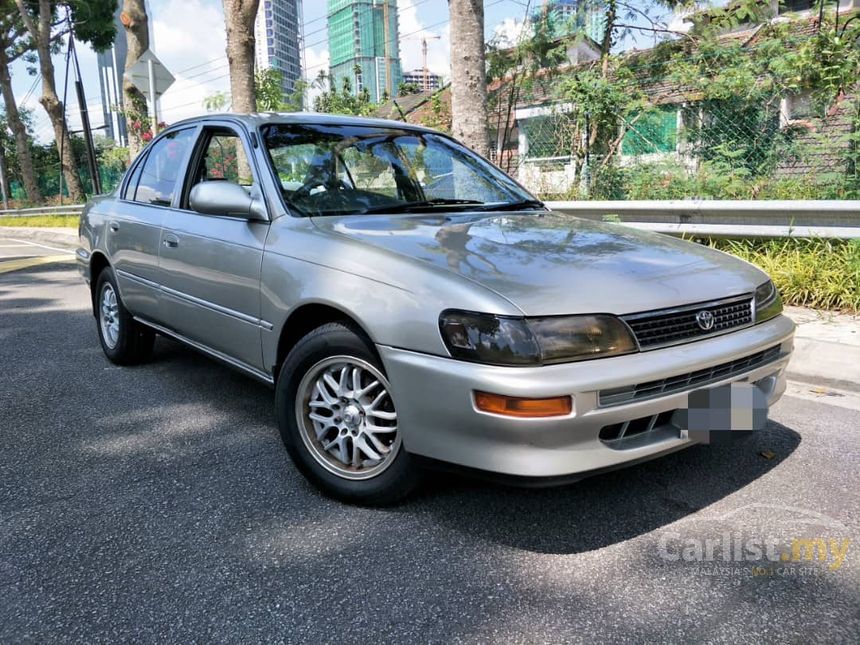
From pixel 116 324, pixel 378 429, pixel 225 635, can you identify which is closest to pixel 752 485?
pixel 378 429

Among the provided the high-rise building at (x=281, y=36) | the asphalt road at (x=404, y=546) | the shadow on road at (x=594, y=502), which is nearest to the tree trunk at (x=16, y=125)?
the high-rise building at (x=281, y=36)

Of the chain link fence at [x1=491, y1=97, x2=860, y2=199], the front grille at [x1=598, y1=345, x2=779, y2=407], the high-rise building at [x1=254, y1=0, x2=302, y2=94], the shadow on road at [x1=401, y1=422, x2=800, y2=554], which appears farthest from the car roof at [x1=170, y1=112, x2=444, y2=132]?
the high-rise building at [x1=254, y1=0, x2=302, y2=94]

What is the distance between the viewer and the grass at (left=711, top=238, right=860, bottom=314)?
17.8 feet

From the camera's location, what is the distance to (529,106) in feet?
32.3

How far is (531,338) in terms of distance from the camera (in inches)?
85.3

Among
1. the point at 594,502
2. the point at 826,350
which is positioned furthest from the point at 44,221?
the point at 594,502

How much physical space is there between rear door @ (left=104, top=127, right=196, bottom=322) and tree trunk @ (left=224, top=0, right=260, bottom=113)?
6.15 m

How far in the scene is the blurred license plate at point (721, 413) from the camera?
2406 mm

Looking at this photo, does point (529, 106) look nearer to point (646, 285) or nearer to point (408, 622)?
point (646, 285)

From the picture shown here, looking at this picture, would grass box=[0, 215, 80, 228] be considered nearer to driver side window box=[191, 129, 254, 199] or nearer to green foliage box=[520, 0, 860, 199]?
green foliage box=[520, 0, 860, 199]

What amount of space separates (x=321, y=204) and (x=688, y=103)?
5445 millimetres

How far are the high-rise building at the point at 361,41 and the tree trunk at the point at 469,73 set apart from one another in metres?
40.1

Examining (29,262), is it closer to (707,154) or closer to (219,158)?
(219,158)

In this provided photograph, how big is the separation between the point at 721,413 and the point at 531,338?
83cm
